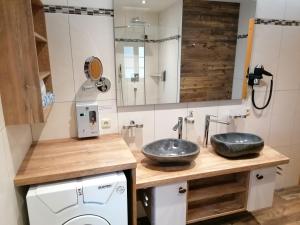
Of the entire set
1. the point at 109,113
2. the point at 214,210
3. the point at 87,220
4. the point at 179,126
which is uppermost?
the point at 109,113

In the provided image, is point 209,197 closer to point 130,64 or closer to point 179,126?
point 179,126

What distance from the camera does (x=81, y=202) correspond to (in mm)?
1268

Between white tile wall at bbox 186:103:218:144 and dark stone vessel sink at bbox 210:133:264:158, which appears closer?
dark stone vessel sink at bbox 210:133:264:158

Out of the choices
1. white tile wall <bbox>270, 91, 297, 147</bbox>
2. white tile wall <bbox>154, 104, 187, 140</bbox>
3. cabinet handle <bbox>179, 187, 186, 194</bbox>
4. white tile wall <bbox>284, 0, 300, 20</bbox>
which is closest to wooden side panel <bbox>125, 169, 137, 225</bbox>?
cabinet handle <bbox>179, 187, 186, 194</bbox>

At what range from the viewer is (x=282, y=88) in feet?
7.45

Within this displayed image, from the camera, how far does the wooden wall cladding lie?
190 centimetres

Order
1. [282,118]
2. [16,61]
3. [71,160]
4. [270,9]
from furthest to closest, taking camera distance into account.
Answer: [282,118]
[270,9]
[71,160]
[16,61]

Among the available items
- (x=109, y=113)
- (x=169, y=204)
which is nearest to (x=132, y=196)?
(x=169, y=204)

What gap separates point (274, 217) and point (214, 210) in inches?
31.4

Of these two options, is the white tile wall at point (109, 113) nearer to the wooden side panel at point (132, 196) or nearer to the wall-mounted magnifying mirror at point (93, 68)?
the wall-mounted magnifying mirror at point (93, 68)

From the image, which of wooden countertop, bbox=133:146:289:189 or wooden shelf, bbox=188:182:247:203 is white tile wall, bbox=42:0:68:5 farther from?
wooden shelf, bbox=188:182:247:203

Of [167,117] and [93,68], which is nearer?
[93,68]

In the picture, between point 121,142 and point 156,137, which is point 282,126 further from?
point 121,142

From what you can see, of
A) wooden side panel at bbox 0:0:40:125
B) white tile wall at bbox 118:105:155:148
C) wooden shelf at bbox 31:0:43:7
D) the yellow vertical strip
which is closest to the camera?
wooden side panel at bbox 0:0:40:125
